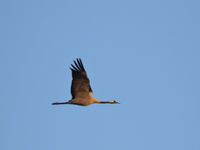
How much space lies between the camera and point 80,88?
29484 mm

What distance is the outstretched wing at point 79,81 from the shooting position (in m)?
29.0

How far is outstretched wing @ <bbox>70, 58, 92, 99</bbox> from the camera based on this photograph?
2903 centimetres

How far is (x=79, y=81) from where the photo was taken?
2917 centimetres

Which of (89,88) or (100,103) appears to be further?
(100,103)

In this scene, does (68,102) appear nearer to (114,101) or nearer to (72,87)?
(72,87)

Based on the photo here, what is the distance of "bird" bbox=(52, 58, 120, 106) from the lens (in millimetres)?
29062

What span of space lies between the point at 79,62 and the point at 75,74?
69 cm

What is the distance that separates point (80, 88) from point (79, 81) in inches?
19.5

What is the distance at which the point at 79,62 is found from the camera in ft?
96.0

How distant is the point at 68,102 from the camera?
3030 cm

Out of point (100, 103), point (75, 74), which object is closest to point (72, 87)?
point (75, 74)

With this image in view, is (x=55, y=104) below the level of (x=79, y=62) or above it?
below

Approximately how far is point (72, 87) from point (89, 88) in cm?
93

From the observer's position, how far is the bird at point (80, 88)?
29062 mm
